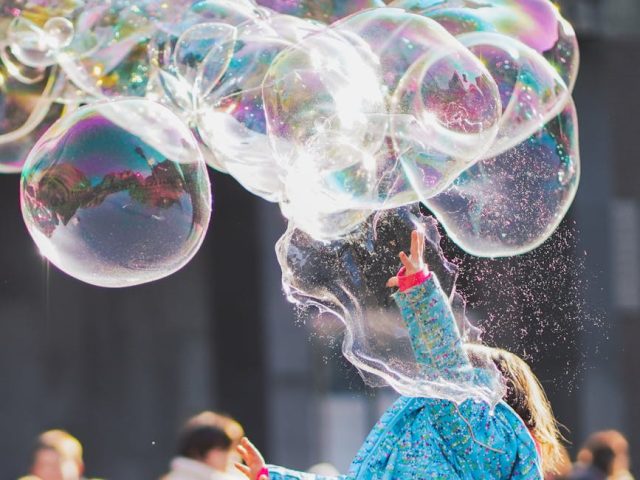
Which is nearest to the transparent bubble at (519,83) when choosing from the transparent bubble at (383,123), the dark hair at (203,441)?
the transparent bubble at (383,123)

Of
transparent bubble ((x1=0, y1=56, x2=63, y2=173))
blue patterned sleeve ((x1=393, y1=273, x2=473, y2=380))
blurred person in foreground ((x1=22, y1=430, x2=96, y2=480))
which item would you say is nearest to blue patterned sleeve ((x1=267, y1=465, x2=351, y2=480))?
blue patterned sleeve ((x1=393, y1=273, x2=473, y2=380))

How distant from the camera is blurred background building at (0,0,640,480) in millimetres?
7598

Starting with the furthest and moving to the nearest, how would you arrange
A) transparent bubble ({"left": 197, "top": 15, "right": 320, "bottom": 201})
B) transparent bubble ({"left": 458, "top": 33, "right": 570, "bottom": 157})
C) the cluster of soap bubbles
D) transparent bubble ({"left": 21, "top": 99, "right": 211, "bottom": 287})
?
transparent bubble ({"left": 197, "top": 15, "right": 320, "bottom": 201}) < transparent bubble ({"left": 458, "top": 33, "right": 570, "bottom": 157}) < transparent bubble ({"left": 21, "top": 99, "right": 211, "bottom": 287}) < the cluster of soap bubbles

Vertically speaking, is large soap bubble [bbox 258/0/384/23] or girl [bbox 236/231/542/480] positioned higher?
large soap bubble [bbox 258/0/384/23]

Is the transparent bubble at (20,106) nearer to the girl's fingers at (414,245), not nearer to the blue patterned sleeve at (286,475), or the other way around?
the blue patterned sleeve at (286,475)

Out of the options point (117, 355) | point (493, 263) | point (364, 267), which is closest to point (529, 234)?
point (493, 263)

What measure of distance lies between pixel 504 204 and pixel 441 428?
2.67 feet

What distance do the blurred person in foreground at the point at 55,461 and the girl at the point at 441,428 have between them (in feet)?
6.65

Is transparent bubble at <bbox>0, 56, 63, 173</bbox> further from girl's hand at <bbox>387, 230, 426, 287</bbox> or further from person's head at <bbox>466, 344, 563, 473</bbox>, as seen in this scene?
A: person's head at <bbox>466, 344, 563, 473</bbox>

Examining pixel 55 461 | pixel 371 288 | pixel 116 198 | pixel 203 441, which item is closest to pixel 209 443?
pixel 203 441

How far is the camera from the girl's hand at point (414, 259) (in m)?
3.08

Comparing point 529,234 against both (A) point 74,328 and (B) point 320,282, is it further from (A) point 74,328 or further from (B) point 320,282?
(A) point 74,328

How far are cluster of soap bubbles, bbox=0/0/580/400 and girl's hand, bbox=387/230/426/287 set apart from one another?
76 millimetres

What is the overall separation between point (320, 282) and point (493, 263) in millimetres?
786
